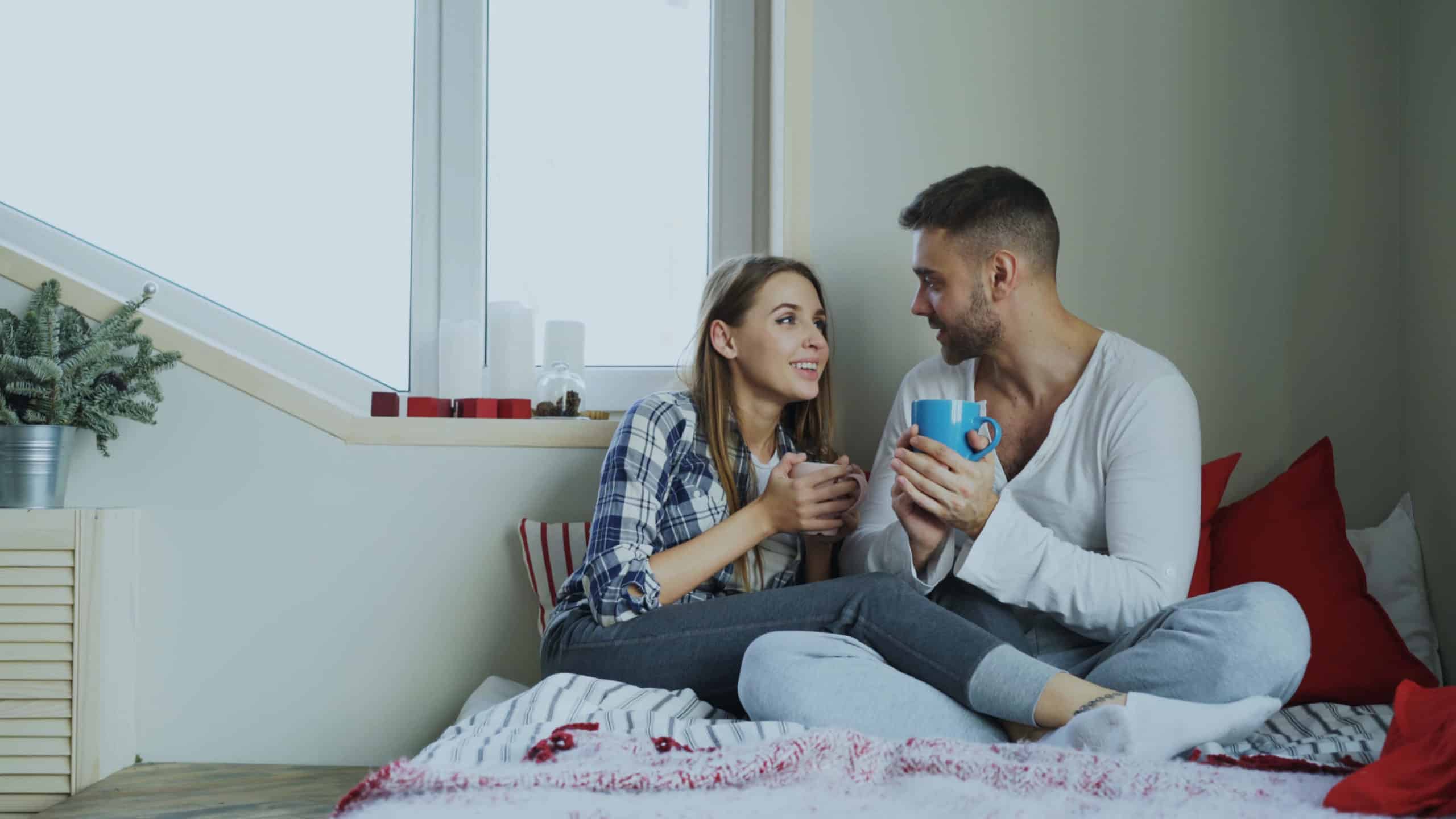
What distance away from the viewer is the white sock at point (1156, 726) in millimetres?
1001

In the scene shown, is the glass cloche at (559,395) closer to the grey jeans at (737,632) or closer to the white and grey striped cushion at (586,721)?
the grey jeans at (737,632)

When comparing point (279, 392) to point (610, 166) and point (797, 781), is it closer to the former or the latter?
point (610, 166)

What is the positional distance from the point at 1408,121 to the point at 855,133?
3.23 feet

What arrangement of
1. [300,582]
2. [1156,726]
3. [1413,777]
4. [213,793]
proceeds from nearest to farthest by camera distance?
[1413,777] < [1156,726] < [213,793] < [300,582]

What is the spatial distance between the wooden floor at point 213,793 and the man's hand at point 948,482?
940mm

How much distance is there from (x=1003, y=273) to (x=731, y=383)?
0.47 meters

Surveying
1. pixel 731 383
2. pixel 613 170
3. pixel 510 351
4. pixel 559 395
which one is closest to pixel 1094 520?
pixel 731 383

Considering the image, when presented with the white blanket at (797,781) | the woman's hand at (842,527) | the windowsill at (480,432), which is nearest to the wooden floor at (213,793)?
the windowsill at (480,432)

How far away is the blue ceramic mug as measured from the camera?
4.36 feet

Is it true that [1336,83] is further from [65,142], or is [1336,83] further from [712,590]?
[65,142]

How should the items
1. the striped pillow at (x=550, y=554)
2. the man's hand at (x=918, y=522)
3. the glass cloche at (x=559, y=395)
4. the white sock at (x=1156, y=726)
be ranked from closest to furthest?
the white sock at (x=1156, y=726) < the man's hand at (x=918, y=522) < the striped pillow at (x=550, y=554) < the glass cloche at (x=559, y=395)

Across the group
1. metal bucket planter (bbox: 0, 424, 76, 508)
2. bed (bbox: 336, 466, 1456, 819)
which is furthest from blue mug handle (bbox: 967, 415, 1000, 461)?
metal bucket planter (bbox: 0, 424, 76, 508)

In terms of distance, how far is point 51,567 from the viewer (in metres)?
1.65

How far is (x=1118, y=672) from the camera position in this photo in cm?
120
